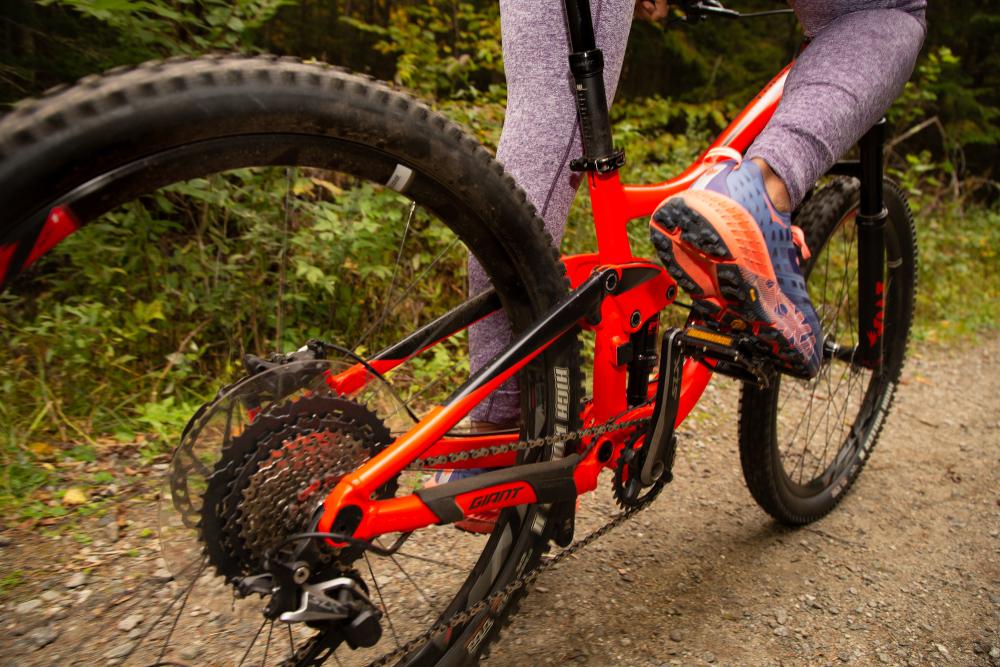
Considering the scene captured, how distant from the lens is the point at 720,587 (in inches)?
78.2

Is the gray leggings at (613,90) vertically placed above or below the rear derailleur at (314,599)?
above

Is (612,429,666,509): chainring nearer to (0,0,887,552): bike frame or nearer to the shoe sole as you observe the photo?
(0,0,887,552): bike frame

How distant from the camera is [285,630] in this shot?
1707 mm

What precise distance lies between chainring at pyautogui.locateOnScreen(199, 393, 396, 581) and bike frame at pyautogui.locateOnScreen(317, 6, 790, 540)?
0.05 meters

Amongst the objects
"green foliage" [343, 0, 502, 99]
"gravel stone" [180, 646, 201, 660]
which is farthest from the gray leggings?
"green foliage" [343, 0, 502, 99]

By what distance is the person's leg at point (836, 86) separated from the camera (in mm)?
1449

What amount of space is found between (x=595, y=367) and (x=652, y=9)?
2.87 feet

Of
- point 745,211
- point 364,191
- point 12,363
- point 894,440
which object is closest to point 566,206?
point 745,211

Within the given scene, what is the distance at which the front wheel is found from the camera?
6.69 feet

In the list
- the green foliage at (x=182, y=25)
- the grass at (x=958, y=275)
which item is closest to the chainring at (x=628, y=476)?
the green foliage at (x=182, y=25)

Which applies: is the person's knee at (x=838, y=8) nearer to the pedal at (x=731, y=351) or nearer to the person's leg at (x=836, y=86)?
the person's leg at (x=836, y=86)

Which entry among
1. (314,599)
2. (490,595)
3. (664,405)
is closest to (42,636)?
(314,599)

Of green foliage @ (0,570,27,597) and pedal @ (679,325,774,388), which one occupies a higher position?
pedal @ (679,325,774,388)

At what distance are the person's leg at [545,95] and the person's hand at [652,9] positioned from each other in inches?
11.1
